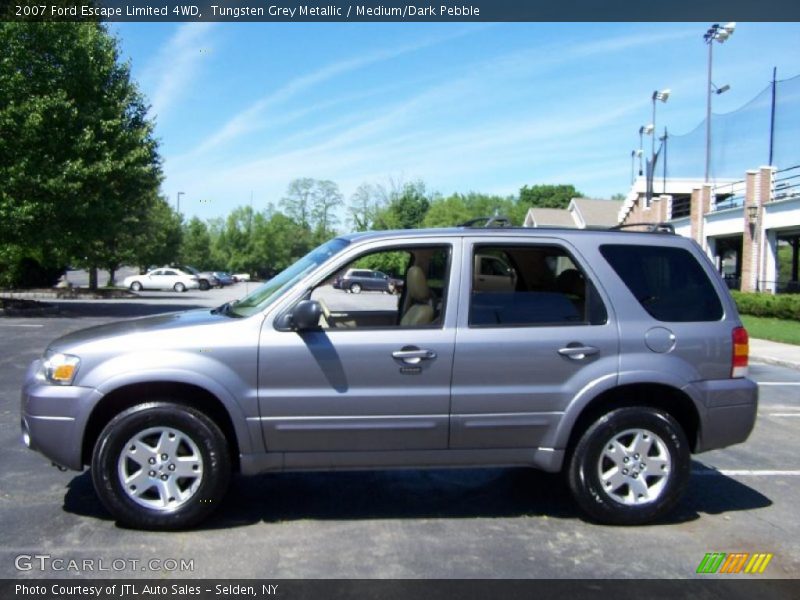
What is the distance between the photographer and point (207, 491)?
457 cm

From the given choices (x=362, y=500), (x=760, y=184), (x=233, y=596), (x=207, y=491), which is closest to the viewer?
(x=233, y=596)

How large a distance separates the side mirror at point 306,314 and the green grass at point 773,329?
15.6 metres

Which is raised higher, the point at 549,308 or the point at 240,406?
the point at 549,308

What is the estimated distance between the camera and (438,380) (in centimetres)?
470

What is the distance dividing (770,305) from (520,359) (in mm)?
22260

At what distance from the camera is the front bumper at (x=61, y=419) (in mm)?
4500

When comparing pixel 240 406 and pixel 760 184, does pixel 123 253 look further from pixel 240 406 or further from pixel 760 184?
pixel 240 406

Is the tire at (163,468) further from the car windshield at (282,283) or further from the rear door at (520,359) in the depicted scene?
the rear door at (520,359)

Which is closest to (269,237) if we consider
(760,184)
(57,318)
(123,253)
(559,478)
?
(123,253)

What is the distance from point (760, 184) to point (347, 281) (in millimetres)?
24696

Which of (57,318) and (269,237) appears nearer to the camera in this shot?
(57,318)

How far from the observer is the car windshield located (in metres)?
4.89

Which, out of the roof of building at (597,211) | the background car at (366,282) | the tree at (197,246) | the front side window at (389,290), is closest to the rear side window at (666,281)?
the front side window at (389,290)

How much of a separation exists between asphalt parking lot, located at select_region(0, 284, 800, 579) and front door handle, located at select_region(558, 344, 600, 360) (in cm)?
113
